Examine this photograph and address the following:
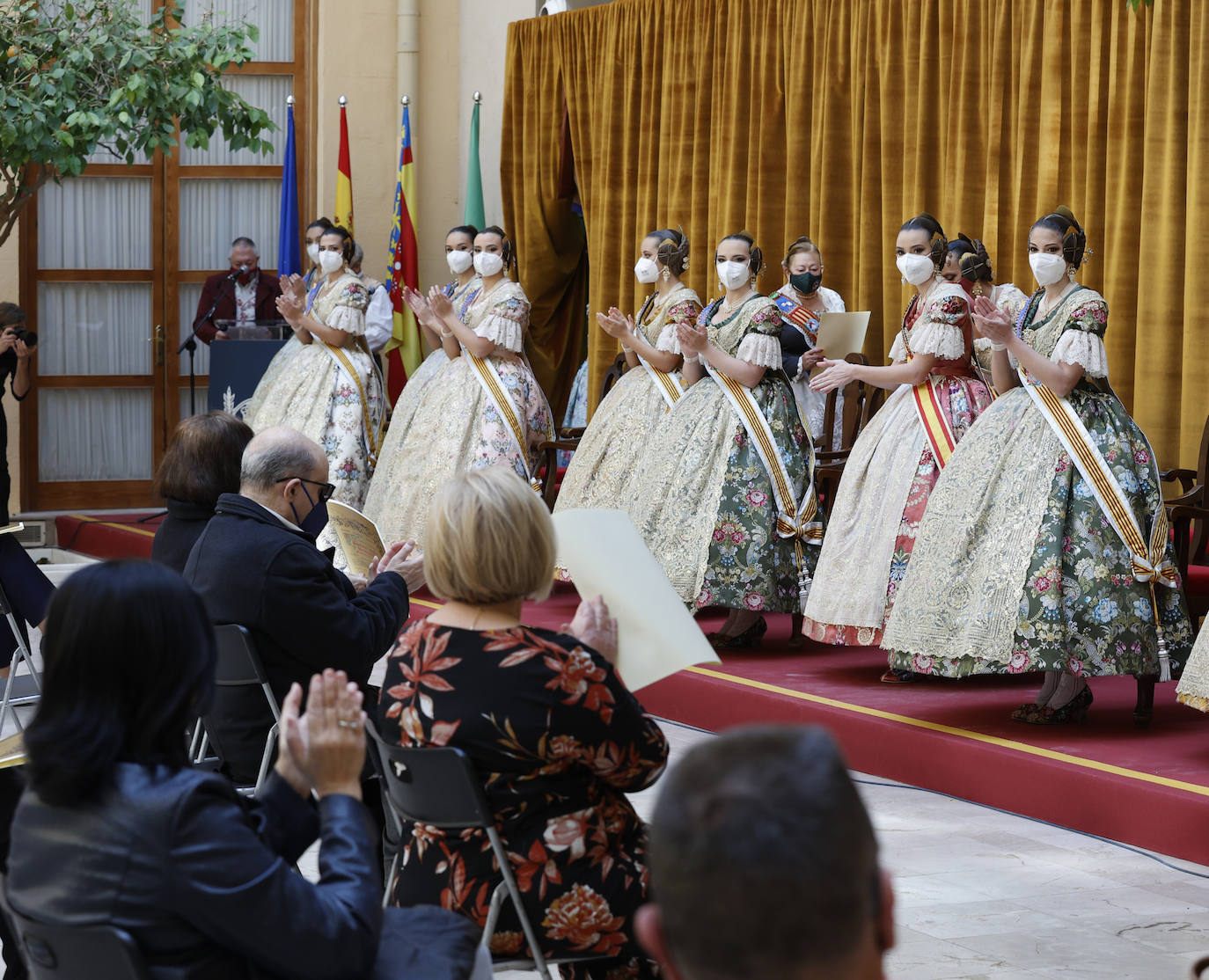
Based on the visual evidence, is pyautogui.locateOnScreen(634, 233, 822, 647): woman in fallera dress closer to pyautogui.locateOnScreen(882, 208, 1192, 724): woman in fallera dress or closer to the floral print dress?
pyautogui.locateOnScreen(882, 208, 1192, 724): woman in fallera dress

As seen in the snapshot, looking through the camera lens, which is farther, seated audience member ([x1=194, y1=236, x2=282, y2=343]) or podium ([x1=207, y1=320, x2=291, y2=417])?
seated audience member ([x1=194, y1=236, x2=282, y2=343])

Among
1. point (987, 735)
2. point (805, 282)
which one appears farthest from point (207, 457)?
point (805, 282)

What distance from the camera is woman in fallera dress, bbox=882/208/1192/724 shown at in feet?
12.1

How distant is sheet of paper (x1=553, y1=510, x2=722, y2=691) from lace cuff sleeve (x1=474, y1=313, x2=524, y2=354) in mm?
4320

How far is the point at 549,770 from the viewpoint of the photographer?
1906mm

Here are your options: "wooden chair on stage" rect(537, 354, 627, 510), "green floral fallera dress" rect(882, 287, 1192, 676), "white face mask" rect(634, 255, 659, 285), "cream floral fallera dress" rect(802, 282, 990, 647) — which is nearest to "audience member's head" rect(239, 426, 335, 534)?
"green floral fallera dress" rect(882, 287, 1192, 676)

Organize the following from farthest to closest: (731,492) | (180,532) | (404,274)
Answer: (404,274), (731,492), (180,532)

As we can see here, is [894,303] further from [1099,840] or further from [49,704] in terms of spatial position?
[49,704]

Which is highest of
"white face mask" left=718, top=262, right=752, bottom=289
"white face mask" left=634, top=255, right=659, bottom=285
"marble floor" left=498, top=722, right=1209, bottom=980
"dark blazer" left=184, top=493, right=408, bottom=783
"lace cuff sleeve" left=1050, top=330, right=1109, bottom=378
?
"white face mask" left=634, top=255, right=659, bottom=285

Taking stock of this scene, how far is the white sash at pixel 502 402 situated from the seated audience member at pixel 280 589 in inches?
139

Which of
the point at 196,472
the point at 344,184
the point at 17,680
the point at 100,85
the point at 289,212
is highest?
the point at 100,85

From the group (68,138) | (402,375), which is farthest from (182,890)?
(402,375)

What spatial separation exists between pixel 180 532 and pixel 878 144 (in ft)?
12.5

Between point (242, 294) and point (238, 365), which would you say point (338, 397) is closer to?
point (238, 365)
